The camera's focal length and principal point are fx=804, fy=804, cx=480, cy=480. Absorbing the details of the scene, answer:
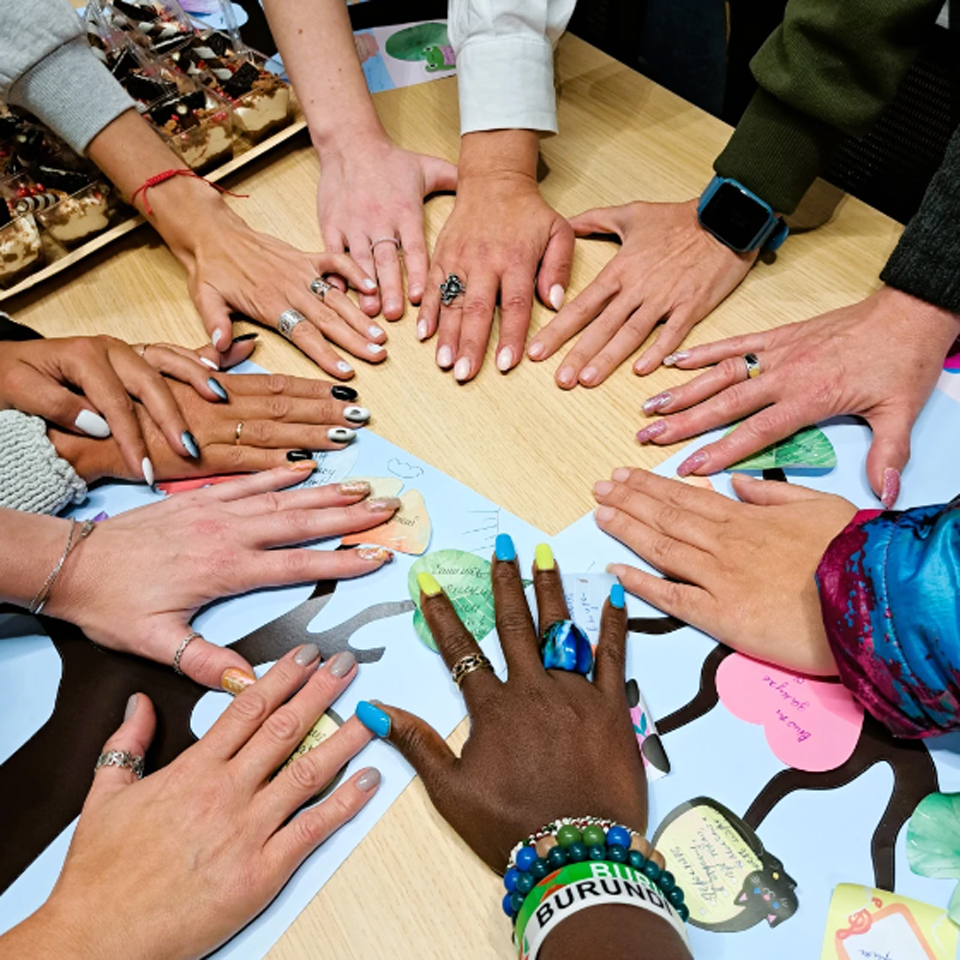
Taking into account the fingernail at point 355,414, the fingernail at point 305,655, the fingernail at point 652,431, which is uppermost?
the fingernail at point 355,414

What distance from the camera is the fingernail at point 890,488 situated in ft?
2.71

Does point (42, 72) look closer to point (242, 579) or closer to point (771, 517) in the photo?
point (242, 579)

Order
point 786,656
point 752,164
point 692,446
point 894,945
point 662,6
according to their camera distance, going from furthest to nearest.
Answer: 1. point 662,6
2. point 752,164
3. point 692,446
4. point 786,656
5. point 894,945

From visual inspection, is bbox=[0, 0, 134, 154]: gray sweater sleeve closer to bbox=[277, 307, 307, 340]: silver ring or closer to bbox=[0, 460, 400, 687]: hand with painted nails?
bbox=[277, 307, 307, 340]: silver ring

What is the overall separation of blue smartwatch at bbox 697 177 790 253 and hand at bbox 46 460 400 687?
565 millimetres

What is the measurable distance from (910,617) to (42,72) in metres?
1.20

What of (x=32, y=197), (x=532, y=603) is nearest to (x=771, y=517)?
(x=532, y=603)

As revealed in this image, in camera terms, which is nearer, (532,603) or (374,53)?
(532,603)

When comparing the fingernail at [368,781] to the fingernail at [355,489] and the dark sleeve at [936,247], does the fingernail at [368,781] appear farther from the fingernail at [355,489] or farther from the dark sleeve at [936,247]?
the dark sleeve at [936,247]

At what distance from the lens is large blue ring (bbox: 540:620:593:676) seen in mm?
708

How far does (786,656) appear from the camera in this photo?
2.36ft

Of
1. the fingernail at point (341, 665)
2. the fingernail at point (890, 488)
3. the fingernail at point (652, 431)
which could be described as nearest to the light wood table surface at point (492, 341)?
the fingernail at point (652, 431)

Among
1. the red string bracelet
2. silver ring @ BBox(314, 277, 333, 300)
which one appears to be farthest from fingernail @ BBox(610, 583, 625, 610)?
the red string bracelet

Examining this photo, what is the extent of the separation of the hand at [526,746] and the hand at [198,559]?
16 centimetres
